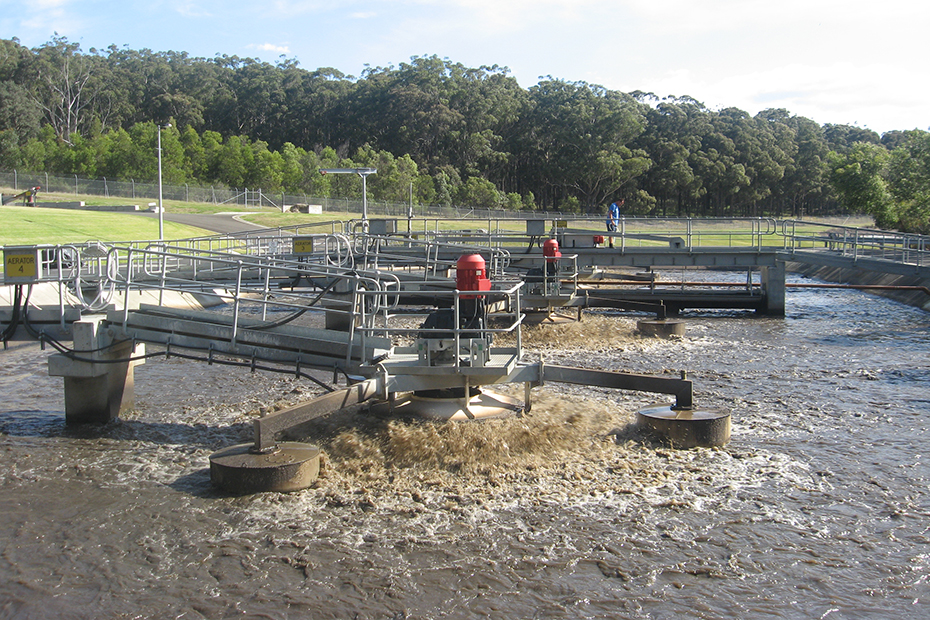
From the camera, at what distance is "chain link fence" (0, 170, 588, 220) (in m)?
64.8

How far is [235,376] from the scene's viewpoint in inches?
597

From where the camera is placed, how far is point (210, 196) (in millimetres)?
69438

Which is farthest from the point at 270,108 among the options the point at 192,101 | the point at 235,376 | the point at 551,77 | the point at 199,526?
the point at 199,526

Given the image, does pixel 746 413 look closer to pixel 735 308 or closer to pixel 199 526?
pixel 199 526

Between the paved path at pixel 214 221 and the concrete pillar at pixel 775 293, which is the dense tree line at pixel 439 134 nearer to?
the paved path at pixel 214 221

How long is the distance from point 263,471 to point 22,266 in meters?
5.37

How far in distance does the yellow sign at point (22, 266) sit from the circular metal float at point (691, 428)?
874 centimetres

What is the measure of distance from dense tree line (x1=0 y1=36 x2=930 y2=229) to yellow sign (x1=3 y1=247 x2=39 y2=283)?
66494 mm

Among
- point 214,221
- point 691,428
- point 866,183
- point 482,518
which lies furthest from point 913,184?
point 482,518

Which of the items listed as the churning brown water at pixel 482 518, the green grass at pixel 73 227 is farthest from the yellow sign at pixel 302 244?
the green grass at pixel 73 227

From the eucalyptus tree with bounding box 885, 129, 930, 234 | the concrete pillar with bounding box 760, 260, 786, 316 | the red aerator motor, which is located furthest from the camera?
the eucalyptus tree with bounding box 885, 129, 930, 234

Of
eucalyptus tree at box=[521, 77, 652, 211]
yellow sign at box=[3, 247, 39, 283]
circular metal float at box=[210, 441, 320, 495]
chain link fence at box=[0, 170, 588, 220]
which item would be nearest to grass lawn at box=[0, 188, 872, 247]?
chain link fence at box=[0, 170, 588, 220]

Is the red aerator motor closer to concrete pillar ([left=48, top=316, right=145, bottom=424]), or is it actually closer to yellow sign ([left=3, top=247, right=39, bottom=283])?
concrete pillar ([left=48, top=316, right=145, bottom=424])

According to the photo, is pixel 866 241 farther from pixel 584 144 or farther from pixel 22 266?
pixel 584 144
